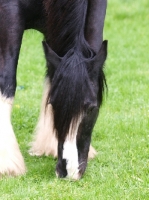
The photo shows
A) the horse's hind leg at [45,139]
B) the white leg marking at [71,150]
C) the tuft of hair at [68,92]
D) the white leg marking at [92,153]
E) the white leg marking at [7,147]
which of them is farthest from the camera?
the horse's hind leg at [45,139]

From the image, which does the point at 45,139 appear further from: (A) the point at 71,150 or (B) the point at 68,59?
(B) the point at 68,59

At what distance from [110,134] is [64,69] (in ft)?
6.23

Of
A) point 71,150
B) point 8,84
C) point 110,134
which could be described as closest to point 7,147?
point 8,84

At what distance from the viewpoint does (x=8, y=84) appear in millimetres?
4680

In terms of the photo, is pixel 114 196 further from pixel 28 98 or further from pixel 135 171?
pixel 28 98

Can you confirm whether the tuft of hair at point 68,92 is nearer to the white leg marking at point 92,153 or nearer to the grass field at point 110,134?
the grass field at point 110,134

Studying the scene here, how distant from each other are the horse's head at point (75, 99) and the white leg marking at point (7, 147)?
0.43 meters

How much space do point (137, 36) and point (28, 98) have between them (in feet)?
15.3

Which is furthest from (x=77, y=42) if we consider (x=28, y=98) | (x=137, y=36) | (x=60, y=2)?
(x=137, y=36)

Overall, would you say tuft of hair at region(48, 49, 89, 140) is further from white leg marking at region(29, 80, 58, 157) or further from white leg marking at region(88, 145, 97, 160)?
white leg marking at region(29, 80, 58, 157)

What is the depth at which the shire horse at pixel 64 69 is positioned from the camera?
13.7 feet

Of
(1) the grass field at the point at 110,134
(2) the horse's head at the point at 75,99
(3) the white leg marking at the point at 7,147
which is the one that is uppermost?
(2) the horse's head at the point at 75,99

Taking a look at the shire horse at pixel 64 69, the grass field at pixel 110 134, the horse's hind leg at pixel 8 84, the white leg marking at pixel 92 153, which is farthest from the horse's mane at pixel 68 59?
the white leg marking at pixel 92 153

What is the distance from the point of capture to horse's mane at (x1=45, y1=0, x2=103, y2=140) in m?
4.13
